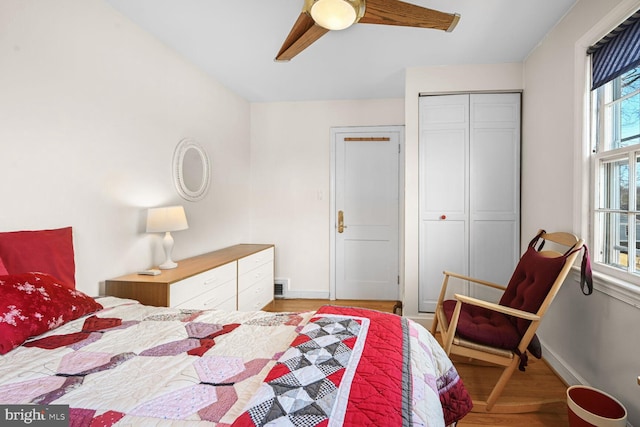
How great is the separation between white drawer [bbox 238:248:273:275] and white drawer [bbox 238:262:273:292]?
4 cm

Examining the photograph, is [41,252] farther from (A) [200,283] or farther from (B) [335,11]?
(B) [335,11]

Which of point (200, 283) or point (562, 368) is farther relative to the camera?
point (200, 283)

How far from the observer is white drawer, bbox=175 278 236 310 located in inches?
91.6

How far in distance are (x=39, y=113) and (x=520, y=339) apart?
118 inches

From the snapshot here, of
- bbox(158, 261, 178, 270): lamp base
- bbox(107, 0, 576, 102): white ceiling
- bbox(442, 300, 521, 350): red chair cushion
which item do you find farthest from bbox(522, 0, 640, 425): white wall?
bbox(158, 261, 178, 270): lamp base

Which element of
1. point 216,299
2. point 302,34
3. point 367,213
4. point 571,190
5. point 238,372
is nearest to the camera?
point 238,372

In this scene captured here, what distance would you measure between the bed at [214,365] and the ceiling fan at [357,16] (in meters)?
1.36

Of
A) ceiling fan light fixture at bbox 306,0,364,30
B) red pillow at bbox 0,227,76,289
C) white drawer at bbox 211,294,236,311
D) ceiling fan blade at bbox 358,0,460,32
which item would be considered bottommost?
white drawer at bbox 211,294,236,311

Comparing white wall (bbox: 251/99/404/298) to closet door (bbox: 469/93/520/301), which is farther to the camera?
white wall (bbox: 251/99/404/298)

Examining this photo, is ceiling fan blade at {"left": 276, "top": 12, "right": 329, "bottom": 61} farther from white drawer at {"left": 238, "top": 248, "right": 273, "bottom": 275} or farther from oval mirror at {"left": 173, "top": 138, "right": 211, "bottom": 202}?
white drawer at {"left": 238, "top": 248, "right": 273, "bottom": 275}

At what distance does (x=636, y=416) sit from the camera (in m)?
1.61

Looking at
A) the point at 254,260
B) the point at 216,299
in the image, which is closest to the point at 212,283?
the point at 216,299

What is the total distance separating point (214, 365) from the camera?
1.10 metres

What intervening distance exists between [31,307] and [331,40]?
257 centimetres
